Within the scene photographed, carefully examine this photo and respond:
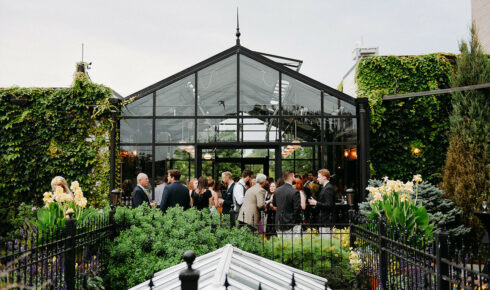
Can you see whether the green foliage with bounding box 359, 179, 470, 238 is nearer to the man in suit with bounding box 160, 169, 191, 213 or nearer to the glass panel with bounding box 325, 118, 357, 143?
the glass panel with bounding box 325, 118, 357, 143

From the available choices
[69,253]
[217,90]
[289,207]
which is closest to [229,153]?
[217,90]

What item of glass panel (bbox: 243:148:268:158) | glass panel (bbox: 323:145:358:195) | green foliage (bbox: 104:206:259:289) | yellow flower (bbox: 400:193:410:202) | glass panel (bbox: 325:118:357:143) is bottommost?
green foliage (bbox: 104:206:259:289)

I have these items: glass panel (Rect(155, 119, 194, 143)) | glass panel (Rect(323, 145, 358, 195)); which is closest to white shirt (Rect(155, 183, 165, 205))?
glass panel (Rect(155, 119, 194, 143))

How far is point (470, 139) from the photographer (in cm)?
967

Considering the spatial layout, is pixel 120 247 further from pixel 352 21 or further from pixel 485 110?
pixel 352 21

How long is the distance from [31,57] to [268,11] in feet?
57.9

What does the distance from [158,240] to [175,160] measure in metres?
5.89

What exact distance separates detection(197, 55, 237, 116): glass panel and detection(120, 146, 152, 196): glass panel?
5.98 feet

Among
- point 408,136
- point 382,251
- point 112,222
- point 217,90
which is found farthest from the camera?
point 408,136

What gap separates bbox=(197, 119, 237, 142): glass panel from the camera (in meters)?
11.1

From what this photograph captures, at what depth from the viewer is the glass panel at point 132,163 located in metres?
11.0

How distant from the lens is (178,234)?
5.40m

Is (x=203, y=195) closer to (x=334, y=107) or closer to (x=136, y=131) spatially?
(x=136, y=131)

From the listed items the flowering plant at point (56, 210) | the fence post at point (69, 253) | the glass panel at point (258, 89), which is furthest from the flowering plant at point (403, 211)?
the glass panel at point (258, 89)
